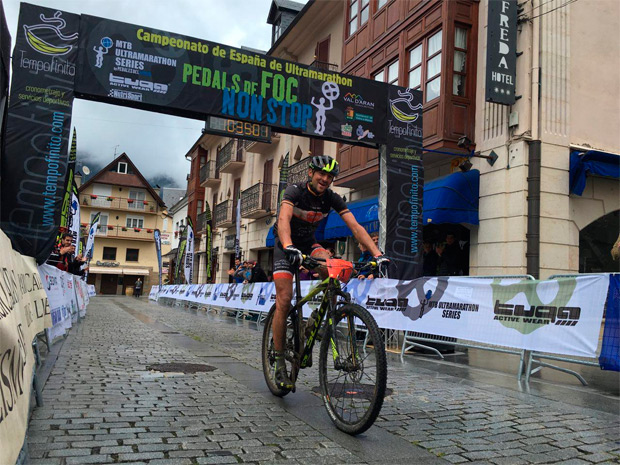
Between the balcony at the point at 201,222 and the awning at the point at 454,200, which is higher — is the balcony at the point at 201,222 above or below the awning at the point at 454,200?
above

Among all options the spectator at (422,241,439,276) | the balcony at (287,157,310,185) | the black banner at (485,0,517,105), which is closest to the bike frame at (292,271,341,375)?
the spectator at (422,241,439,276)

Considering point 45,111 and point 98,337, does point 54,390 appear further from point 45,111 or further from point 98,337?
point 45,111

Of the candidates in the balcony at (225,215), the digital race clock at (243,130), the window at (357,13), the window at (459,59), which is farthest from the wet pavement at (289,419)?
the balcony at (225,215)

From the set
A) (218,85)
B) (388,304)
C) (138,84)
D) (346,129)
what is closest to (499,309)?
(388,304)

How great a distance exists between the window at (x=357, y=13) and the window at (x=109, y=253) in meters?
52.7

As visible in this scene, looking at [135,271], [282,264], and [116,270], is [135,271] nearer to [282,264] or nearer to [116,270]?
[116,270]

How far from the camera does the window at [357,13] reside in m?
17.5

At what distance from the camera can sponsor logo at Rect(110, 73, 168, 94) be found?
31.9 ft

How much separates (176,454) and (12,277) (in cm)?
145

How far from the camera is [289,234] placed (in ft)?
14.2

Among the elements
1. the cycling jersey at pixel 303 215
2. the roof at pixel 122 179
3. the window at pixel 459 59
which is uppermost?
the roof at pixel 122 179

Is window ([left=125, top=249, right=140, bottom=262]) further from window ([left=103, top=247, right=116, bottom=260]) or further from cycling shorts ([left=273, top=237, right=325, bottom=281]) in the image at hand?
cycling shorts ([left=273, top=237, right=325, bottom=281])

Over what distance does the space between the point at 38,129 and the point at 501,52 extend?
9.58 meters

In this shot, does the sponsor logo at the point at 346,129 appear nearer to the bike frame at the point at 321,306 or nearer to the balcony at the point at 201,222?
the bike frame at the point at 321,306
